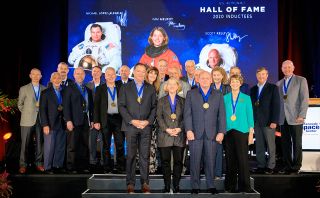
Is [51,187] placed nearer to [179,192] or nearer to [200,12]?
[179,192]

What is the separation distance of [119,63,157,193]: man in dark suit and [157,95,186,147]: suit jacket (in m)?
0.12

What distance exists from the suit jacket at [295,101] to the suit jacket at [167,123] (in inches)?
72.5

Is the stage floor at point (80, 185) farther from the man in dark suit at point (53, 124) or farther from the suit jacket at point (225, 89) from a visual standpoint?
the suit jacket at point (225, 89)

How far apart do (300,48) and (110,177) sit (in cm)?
527

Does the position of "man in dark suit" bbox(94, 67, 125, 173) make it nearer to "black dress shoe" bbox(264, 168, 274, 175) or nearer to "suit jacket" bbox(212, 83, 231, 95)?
"suit jacket" bbox(212, 83, 231, 95)

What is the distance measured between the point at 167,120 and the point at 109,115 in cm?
126

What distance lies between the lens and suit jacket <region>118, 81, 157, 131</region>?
4988 mm

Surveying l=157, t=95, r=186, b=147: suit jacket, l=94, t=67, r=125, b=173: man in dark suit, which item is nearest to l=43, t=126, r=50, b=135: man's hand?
l=94, t=67, r=125, b=173: man in dark suit

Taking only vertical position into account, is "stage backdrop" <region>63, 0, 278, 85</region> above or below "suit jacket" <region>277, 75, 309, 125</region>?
above

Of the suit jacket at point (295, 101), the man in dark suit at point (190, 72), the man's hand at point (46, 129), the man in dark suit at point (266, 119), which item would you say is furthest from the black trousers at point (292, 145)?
the man's hand at point (46, 129)

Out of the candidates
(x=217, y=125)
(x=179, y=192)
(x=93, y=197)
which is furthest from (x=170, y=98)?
(x=93, y=197)

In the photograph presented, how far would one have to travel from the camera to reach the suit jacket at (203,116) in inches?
193

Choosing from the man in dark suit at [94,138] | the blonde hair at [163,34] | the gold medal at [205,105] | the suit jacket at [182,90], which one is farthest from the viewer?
the blonde hair at [163,34]
